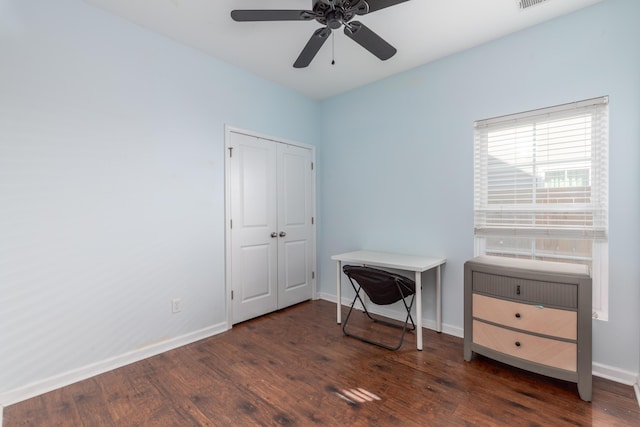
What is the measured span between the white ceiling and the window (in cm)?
75

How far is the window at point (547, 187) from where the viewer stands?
226cm

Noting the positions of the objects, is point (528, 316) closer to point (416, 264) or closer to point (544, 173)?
point (416, 264)

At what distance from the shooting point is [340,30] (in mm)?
2557

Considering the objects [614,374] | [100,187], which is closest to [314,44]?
[100,187]

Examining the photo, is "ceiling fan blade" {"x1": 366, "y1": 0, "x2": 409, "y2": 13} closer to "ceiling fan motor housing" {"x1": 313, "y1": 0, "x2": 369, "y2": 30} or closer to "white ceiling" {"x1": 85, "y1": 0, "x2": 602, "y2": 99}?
"ceiling fan motor housing" {"x1": 313, "y1": 0, "x2": 369, "y2": 30}

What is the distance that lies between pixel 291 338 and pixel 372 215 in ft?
5.42

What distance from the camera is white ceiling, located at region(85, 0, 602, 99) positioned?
2246mm

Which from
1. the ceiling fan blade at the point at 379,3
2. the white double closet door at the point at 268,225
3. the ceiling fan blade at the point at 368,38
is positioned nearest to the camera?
the ceiling fan blade at the point at 379,3

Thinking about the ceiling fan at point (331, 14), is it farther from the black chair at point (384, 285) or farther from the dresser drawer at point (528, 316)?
the dresser drawer at point (528, 316)

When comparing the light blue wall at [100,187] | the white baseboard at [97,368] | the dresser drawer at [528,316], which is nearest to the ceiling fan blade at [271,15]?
the light blue wall at [100,187]

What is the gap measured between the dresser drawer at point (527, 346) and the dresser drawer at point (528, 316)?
0.05 meters

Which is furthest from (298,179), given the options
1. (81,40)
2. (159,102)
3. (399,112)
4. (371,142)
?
(81,40)

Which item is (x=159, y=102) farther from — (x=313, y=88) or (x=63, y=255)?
(x=313, y=88)

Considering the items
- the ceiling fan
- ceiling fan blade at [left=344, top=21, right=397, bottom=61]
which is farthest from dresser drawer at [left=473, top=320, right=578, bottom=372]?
the ceiling fan
